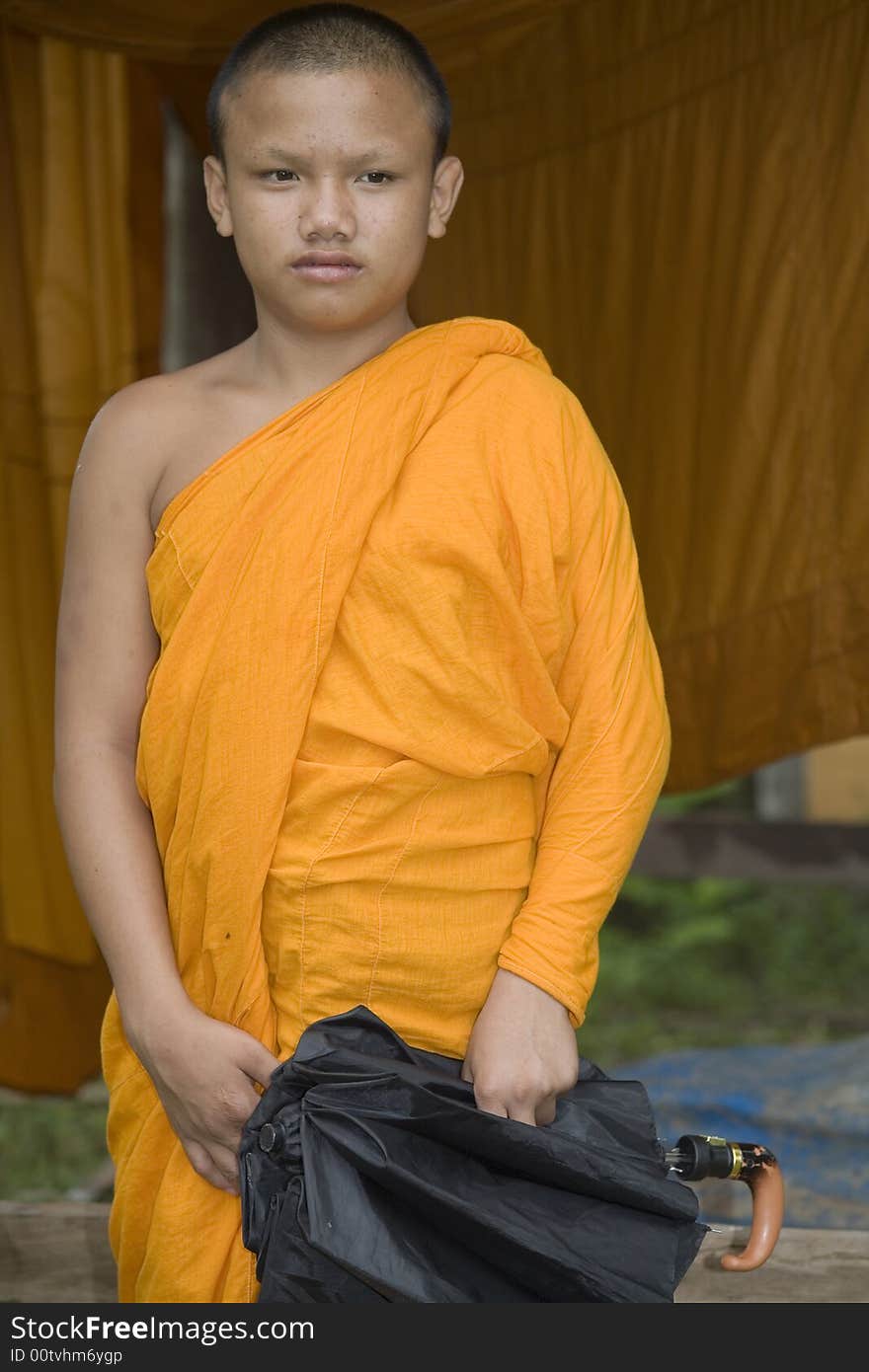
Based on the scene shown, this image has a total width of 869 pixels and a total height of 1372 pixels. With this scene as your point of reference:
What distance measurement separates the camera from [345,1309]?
1.57m

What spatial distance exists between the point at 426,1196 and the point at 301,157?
1148 millimetres

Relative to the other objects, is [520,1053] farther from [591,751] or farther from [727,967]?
[727,967]

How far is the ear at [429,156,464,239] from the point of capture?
6.18 feet

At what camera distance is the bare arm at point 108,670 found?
71.9 inches

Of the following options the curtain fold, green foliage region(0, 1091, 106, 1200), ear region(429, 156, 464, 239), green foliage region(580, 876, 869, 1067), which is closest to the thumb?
ear region(429, 156, 464, 239)

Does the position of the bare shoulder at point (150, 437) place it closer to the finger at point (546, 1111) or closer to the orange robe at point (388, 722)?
the orange robe at point (388, 722)

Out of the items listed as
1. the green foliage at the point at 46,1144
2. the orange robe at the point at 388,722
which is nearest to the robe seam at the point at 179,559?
the orange robe at the point at 388,722

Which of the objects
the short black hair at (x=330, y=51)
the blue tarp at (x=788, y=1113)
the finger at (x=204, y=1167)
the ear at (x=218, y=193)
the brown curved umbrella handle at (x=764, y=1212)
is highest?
the short black hair at (x=330, y=51)

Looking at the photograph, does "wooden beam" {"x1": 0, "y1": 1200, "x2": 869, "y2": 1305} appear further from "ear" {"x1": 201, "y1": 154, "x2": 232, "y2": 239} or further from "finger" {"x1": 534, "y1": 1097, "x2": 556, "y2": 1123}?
"ear" {"x1": 201, "y1": 154, "x2": 232, "y2": 239}

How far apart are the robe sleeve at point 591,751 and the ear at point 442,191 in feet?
1.00

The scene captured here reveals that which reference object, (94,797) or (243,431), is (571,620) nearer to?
(243,431)

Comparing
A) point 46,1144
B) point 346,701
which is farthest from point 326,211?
point 46,1144

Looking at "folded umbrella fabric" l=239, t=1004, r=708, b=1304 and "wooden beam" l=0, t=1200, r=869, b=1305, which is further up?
"folded umbrella fabric" l=239, t=1004, r=708, b=1304

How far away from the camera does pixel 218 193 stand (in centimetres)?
188
